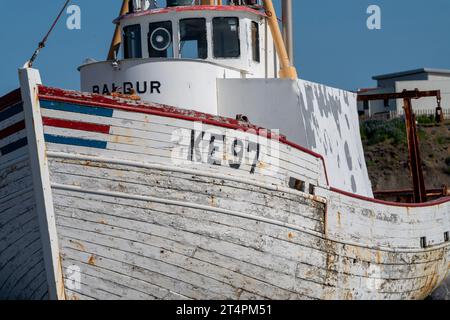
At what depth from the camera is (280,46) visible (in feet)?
53.9

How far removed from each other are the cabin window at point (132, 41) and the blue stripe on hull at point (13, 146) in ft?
13.9

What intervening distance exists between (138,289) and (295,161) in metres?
2.72

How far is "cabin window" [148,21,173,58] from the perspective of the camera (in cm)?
1620

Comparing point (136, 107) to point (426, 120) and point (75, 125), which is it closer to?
point (75, 125)

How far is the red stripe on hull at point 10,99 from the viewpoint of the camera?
12484 mm

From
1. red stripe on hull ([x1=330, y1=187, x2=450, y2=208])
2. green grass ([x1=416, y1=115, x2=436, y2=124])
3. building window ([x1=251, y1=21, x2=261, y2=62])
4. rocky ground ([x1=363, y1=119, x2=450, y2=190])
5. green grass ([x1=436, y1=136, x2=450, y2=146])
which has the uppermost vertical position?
building window ([x1=251, y1=21, x2=261, y2=62])

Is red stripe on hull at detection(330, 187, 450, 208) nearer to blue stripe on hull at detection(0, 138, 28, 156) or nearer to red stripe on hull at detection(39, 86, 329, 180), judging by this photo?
red stripe on hull at detection(39, 86, 329, 180)

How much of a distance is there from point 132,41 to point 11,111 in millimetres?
4432

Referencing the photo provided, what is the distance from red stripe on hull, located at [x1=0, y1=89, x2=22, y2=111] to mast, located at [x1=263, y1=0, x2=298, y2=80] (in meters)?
4.89

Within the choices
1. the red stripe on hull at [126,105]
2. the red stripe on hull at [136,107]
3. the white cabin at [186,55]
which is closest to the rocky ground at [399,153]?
the white cabin at [186,55]

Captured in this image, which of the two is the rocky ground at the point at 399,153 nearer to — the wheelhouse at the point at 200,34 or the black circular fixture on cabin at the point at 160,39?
the wheelhouse at the point at 200,34

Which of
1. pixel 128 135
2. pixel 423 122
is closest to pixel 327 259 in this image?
pixel 128 135

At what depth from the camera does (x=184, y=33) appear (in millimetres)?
16156

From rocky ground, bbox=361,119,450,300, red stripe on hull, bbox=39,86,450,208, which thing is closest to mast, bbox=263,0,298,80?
red stripe on hull, bbox=39,86,450,208
